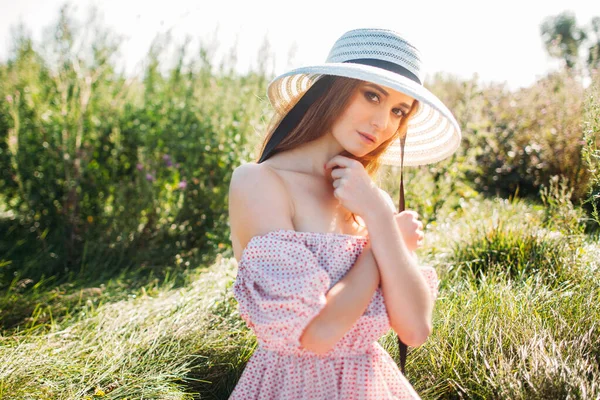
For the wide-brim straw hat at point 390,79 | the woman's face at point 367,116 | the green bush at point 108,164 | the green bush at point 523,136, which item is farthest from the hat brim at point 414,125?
the green bush at point 523,136

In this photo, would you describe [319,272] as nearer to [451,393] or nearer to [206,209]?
[451,393]

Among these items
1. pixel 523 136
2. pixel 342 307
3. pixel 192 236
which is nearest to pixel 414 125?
pixel 342 307

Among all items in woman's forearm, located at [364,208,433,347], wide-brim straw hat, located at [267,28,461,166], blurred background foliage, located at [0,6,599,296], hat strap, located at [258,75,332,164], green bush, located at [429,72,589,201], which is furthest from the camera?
green bush, located at [429,72,589,201]

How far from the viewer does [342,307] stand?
4.90 ft

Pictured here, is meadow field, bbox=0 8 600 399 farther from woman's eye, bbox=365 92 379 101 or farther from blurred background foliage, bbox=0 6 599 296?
woman's eye, bbox=365 92 379 101

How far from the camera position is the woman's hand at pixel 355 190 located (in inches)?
65.3

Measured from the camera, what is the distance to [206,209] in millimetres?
4504

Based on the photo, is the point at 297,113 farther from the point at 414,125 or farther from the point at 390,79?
Result: the point at 414,125

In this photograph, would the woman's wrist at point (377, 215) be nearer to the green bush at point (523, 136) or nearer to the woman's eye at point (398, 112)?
the woman's eye at point (398, 112)

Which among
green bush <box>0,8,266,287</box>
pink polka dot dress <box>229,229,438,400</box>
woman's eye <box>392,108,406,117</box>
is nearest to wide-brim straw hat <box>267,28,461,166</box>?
woman's eye <box>392,108,406,117</box>

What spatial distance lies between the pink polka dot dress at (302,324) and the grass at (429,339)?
650 millimetres

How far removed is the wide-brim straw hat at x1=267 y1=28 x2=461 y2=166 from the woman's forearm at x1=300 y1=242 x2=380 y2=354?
560mm

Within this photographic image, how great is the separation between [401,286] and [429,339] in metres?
1.02

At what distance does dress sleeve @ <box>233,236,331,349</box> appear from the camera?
57.6 inches
